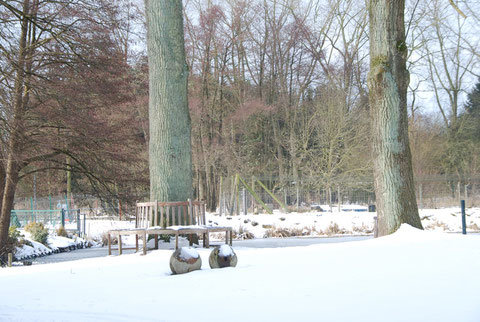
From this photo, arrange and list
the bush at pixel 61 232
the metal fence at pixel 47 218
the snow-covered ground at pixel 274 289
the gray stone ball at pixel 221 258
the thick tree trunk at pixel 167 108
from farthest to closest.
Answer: the metal fence at pixel 47 218
the bush at pixel 61 232
the thick tree trunk at pixel 167 108
the gray stone ball at pixel 221 258
the snow-covered ground at pixel 274 289

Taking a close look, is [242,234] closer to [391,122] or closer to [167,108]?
[167,108]

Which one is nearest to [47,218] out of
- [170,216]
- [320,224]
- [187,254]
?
[320,224]

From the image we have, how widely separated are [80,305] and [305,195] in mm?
21374

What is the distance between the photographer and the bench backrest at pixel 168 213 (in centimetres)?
970

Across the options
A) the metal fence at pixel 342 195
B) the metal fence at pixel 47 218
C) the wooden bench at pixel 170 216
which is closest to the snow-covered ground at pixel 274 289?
the wooden bench at pixel 170 216

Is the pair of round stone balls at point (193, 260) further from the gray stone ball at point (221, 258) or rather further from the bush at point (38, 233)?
the bush at point (38, 233)

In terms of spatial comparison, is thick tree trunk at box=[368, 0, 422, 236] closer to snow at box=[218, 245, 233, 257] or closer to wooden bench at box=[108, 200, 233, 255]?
wooden bench at box=[108, 200, 233, 255]

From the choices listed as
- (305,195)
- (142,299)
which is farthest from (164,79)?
(305,195)

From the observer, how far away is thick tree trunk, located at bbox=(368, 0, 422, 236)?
955cm

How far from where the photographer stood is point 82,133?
1346 centimetres

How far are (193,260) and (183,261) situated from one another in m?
0.14

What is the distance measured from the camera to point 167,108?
10.5 m

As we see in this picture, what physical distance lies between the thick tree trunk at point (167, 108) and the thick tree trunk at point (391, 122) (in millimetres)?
3766

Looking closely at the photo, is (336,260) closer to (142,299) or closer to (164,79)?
(142,299)
